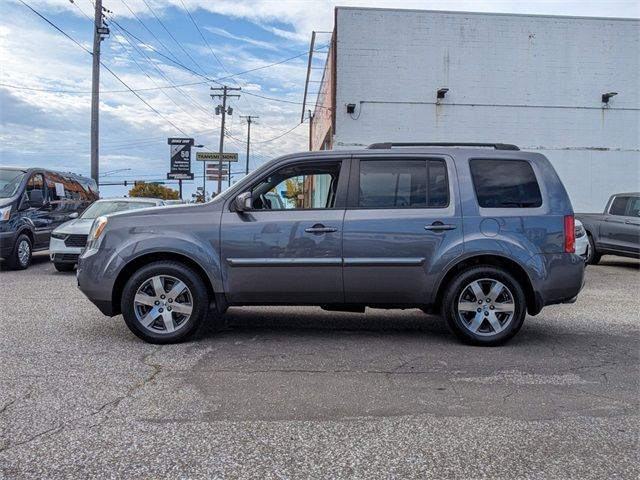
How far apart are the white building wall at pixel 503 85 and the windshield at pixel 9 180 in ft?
31.1

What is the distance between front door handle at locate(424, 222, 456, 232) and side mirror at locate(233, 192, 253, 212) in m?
1.71

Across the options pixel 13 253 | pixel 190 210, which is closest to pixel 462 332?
pixel 190 210

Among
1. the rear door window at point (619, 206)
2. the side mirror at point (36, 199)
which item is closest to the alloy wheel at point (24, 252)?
the side mirror at point (36, 199)

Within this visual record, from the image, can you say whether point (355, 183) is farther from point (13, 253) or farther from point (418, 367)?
point (13, 253)

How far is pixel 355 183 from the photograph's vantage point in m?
5.50

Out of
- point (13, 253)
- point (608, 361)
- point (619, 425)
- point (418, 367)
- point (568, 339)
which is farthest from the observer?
point (13, 253)

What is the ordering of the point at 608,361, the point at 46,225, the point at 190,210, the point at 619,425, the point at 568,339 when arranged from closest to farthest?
the point at 619,425, the point at 608,361, the point at 190,210, the point at 568,339, the point at 46,225

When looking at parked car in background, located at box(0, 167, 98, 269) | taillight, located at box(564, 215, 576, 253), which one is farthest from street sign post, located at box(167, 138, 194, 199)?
taillight, located at box(564, 215, 576, 253)

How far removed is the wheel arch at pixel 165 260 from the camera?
5430 millimetres

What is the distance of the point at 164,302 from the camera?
5398mm

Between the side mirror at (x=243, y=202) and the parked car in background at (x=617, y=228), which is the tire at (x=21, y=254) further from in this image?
the parked car in background at (x=617, y=228)

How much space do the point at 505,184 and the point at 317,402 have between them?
2987 mm

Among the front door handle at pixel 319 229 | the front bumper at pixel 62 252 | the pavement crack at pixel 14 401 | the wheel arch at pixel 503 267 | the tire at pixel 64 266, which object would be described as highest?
the front door handle at pixel 319 229

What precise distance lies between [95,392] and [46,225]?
30.5 feet
